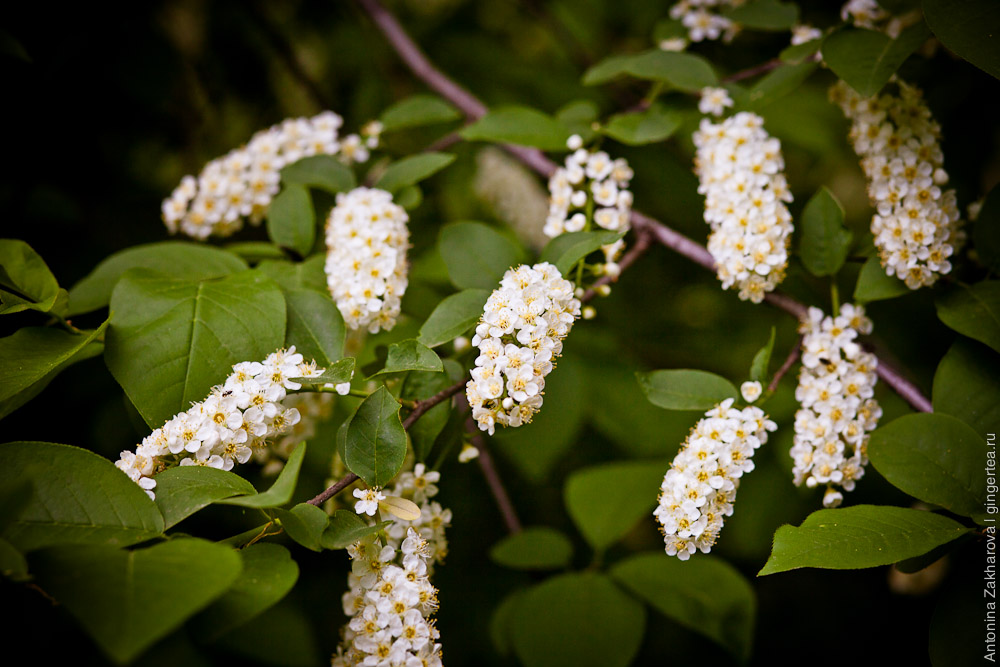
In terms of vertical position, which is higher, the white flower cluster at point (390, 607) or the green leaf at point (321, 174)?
the green leaf at point (321, 174)

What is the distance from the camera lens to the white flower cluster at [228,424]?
1111mm

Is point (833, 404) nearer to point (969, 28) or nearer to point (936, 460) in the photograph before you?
point (936, 460)

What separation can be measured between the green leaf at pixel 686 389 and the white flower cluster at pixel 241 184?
3.83 ft

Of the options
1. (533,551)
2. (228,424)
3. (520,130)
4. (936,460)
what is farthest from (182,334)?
(936,460)

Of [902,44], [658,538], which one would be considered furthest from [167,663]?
[658,538]

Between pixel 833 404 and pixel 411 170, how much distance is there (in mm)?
1135

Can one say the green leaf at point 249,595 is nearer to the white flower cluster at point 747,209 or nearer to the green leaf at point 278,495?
the green leaf at point 278,495

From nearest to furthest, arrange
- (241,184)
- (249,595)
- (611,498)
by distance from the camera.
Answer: (249,595), (241,184), (611,498)

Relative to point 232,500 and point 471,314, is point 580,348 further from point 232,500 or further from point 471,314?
point 232,500

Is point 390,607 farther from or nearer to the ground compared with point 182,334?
nearer to the ground

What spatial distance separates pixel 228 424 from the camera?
114 cm

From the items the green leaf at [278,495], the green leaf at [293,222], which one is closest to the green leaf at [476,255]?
the green leaf at [293,222]

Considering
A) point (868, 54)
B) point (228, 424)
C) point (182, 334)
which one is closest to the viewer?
point (228, 424)

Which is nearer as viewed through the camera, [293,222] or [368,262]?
[368,262]
